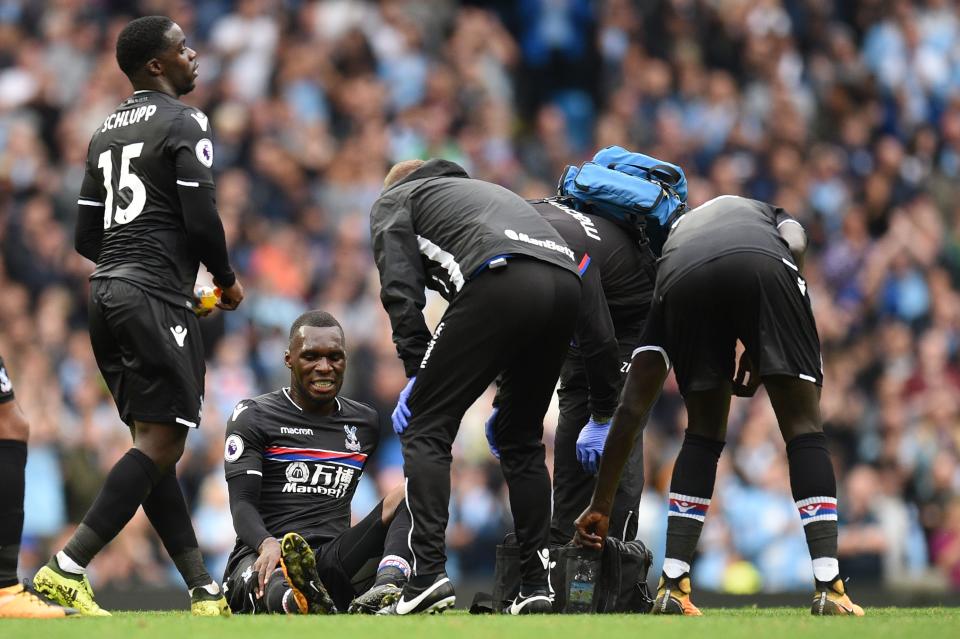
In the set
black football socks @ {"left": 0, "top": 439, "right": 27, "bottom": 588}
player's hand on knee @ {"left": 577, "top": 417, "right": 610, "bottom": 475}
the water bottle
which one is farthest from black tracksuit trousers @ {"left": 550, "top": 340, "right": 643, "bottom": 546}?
black football socks @ {"left": 0, "top": 439, "right": 27, "bottom": 588}

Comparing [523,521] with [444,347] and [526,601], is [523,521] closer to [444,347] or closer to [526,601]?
[526,601]

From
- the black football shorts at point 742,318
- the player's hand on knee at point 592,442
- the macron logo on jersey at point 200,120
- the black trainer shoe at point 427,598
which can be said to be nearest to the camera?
the black trainer shoe at point 427,598

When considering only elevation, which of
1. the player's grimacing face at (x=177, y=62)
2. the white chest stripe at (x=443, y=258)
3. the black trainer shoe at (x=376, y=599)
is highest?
the player's grimacing face at (x=177, y=62)

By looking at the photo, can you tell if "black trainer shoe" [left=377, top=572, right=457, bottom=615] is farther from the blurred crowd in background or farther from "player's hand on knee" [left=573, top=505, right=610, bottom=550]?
the blurred crowd in background

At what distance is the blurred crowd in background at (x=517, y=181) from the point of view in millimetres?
11906

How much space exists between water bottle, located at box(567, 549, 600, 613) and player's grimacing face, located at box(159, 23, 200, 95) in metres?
2.81

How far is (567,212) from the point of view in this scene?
23.6 ft

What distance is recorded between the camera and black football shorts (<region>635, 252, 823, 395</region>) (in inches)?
242

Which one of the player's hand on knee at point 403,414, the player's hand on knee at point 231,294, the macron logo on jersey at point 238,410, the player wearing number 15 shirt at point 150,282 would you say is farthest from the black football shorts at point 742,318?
the macron logo on jersey at point 238,410

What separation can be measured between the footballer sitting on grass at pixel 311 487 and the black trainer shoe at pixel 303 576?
0.53 feet

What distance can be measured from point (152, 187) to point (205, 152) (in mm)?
285

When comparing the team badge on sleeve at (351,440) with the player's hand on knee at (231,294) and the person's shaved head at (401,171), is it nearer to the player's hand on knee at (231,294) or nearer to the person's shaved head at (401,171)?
the player's hand on knee at (231,294)

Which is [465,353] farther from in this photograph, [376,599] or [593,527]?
[376,599]

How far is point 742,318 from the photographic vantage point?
245 inches
